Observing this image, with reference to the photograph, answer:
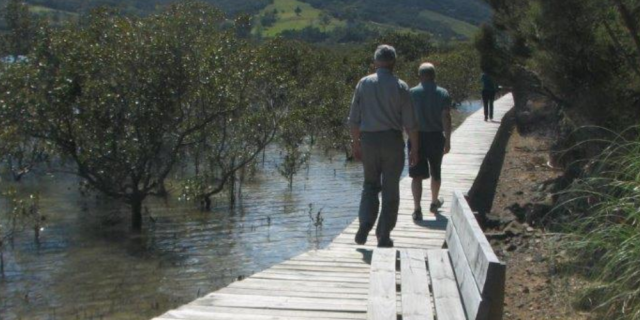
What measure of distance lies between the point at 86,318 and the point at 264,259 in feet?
10.5

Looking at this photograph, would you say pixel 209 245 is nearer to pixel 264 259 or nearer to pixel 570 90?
pixel 264 259

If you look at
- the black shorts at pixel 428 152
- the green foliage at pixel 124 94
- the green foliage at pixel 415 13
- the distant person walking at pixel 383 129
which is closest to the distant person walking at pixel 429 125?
the black shorts at pixel 428 152

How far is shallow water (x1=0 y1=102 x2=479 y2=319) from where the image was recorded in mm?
10734

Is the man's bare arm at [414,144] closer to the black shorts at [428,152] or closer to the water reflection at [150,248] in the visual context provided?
the black shorts at [428,152]

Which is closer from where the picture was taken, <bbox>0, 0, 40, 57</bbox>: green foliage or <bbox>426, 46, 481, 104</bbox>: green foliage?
<bbox>0, 0, 40, 57</bbox>: green foliage

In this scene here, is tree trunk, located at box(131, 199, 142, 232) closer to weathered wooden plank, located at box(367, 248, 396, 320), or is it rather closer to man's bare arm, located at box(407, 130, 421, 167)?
man's bare arm, located at box(407, 130, 421, 167)

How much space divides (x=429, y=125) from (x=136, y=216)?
5.80m

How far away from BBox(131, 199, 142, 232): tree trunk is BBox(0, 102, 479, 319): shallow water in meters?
0.15

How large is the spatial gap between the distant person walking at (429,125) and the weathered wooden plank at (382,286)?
2786mm

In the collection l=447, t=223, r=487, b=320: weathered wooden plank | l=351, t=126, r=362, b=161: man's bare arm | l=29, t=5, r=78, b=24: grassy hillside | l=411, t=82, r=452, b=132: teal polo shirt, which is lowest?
l=447, t=223, r=487, b=320: weathered wooden plank

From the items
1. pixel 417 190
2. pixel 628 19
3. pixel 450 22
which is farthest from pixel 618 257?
pixel 450 22

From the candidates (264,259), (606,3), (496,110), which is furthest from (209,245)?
(496,110)

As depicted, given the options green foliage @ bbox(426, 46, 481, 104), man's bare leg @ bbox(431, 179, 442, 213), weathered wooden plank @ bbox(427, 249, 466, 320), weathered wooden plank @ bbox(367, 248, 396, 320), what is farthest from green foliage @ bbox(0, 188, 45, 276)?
green foliage @ bbox(426, 46, 481, 104)

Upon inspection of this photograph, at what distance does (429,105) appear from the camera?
1028cm
